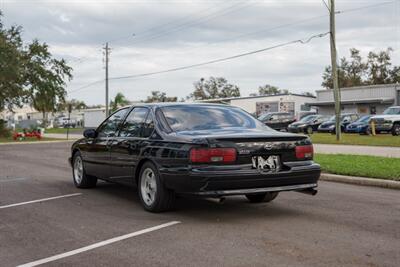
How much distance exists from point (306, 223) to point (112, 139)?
336cm

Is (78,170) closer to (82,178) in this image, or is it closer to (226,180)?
(82,178)

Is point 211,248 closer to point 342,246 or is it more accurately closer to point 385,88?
point 342,246

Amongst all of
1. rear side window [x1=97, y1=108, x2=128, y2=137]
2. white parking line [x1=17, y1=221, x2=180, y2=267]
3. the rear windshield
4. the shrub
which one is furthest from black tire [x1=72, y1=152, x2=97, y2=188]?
the shrub

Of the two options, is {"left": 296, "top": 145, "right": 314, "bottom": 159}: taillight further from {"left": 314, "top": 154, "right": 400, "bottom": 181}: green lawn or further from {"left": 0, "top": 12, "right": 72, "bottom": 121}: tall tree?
{"left": 0, "top": 12, "right": 72, "bottom": 121}: tall tree

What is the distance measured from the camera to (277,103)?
198 feet

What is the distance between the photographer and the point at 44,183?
34.0 feet

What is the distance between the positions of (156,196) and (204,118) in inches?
52.5

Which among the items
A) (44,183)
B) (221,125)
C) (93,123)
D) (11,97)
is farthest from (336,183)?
(93,123)

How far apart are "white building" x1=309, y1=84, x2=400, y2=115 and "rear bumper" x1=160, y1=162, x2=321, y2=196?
159ft

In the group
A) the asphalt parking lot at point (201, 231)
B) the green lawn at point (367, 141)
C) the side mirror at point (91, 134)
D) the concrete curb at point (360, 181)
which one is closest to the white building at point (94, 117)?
A: the green lawn at point (367, 141)

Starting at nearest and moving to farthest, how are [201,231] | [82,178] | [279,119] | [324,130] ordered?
[201,231], [82,178], [324,130], [279,119]

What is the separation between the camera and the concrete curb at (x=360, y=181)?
31.5 ft

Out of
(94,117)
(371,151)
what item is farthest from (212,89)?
(371,151)

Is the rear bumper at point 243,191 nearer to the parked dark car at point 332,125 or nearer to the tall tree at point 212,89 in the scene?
the parked dark car at point 332,125
